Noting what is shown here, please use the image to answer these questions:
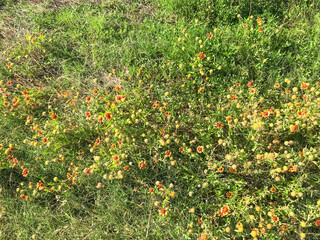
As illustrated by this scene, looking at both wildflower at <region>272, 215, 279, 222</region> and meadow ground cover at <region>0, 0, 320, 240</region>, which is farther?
meadow ground cover at <region>0, 0, 320, 240</region>

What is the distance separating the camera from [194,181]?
8.17ft

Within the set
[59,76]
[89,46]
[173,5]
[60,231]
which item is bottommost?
[60,231]

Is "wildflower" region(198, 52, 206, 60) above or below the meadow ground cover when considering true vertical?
above

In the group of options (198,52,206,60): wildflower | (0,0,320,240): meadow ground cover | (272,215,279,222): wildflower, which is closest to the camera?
(272,215,279,222): wildflower

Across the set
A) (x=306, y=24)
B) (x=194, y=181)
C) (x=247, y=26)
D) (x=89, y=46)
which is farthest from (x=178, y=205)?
(x=306, y=24)

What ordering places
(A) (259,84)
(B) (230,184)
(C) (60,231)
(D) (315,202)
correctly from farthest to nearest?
(A) (259,84), (C) (60,231), (B) (230,184), (D) (315,202)

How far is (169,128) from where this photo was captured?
8.95 feet

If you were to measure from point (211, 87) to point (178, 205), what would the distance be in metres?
1.43

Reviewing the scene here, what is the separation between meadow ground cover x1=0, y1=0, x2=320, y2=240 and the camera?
2395 mm

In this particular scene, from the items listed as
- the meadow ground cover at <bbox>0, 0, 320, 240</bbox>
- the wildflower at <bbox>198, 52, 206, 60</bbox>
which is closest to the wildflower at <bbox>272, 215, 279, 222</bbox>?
the meadow ground cover at <bbox>0, 0, 320, 240</bbox>

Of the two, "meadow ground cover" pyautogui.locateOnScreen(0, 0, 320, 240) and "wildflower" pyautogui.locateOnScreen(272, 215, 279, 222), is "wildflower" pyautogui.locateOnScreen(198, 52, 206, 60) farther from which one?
"wildflower" pyautogui.locateOnScreen(272, 215, 279, 222)

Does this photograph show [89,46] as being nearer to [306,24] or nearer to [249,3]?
[249,3]

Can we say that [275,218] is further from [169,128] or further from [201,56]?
[201,56]

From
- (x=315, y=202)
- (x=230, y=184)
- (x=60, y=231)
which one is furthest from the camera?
(x=60, y=231)
